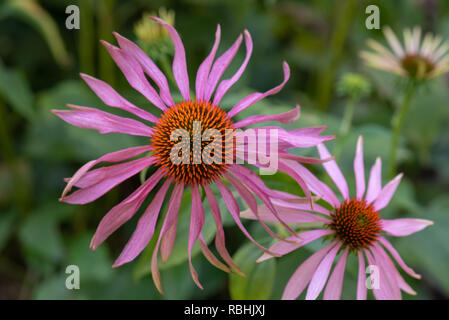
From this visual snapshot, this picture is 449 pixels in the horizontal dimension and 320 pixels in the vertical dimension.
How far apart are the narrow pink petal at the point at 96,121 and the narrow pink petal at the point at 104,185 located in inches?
1.7

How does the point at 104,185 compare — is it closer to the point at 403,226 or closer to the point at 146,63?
the point at 146,63

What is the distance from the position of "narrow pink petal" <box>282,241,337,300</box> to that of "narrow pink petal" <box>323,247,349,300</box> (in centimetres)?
2

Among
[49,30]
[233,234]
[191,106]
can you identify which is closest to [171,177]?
[191,106]

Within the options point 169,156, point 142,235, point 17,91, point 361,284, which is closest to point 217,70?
point 169,156

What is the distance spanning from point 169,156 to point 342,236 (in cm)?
26

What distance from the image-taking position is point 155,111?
1170 millimetres

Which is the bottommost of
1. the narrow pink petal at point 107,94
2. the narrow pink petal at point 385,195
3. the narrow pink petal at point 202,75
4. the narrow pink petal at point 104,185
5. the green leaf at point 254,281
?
the green leaf at point 254,281

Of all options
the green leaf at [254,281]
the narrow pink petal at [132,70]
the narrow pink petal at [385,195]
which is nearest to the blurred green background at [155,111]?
the green leaf at [254,281]

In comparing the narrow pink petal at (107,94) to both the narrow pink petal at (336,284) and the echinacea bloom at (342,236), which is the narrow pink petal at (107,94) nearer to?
the echinacea bloom at (342,236)

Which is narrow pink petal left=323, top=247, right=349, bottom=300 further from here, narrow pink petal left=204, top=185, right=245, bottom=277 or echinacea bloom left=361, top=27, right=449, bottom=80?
echinacea bloom left=361, top=27, right=449, bottom=80

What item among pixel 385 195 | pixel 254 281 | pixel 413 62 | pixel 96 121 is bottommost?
pixel 254 281

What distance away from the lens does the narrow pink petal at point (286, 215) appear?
1.76 feet
